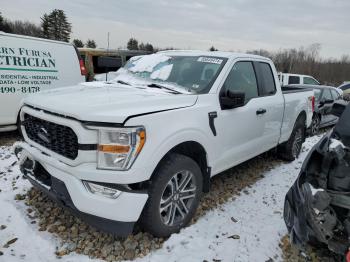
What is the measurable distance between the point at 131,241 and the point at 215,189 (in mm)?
1738

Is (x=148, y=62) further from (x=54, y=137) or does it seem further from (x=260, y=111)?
(x=54, y=137)

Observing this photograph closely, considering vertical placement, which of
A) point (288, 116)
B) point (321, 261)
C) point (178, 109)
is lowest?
point (321, 261)

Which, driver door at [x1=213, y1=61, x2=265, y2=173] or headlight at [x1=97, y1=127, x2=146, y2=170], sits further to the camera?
driver door at [x1=213, y1=61, x2=265, y2=173]

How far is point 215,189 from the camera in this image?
4500mm

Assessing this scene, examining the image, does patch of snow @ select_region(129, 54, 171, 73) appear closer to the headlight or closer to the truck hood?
the truck hood

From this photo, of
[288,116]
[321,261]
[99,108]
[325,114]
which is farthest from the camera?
[325,114]

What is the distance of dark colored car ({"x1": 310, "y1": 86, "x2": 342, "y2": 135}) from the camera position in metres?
9.05

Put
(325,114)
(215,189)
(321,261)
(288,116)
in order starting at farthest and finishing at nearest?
(325,114), (288,116), (215,189), (321,261)

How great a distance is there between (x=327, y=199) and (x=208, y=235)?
124 cm

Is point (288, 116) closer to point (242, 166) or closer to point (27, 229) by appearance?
point (242, 166)

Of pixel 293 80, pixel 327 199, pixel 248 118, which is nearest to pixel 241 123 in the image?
pixel 248 118

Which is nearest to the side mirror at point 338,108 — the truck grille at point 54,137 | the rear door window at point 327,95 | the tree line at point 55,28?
the truck grille at point 54,137

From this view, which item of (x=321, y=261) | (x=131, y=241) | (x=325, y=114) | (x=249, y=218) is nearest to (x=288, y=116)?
(x=249, y=218)

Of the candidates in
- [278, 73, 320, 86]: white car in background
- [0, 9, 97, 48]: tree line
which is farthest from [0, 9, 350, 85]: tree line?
[278, 73, 320, 86]: white car in background
